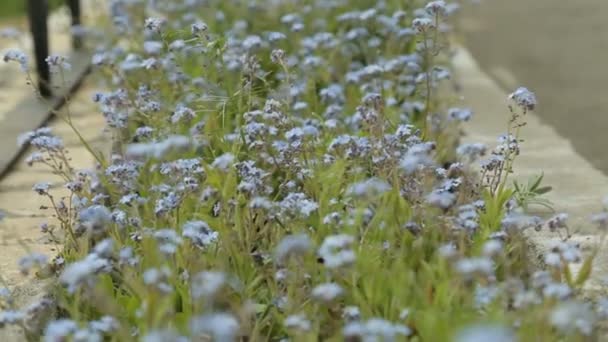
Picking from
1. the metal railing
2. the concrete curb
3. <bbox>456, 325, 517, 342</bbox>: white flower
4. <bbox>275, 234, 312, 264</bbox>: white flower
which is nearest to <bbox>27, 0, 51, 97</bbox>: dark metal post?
the metal railing

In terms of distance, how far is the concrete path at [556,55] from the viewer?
4648mm

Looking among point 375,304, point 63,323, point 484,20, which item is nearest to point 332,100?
point 375,304

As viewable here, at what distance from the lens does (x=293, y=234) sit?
2750 millimetres

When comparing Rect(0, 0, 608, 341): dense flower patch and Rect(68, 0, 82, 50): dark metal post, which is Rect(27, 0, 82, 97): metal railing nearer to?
Rect(68, 0, 82, 50): dark metal post

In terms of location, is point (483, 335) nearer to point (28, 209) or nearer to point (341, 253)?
point (341, 253)

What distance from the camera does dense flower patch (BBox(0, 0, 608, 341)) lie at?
226 centimetres

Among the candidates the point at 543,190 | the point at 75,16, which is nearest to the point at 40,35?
the point at 75,16

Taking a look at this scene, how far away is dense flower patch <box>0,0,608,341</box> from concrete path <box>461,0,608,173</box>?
0.83 metres

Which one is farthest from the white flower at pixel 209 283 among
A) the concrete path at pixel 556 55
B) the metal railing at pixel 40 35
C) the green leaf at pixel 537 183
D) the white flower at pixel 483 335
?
the metal railing at pixel 40 35

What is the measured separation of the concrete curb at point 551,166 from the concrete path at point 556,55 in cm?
10

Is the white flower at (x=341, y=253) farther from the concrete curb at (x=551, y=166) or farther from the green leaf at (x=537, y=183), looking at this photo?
the green leaf at (x=537, y=183)

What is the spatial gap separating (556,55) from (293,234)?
3612mm

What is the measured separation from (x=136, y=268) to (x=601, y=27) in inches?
170

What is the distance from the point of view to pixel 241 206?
127 inches
